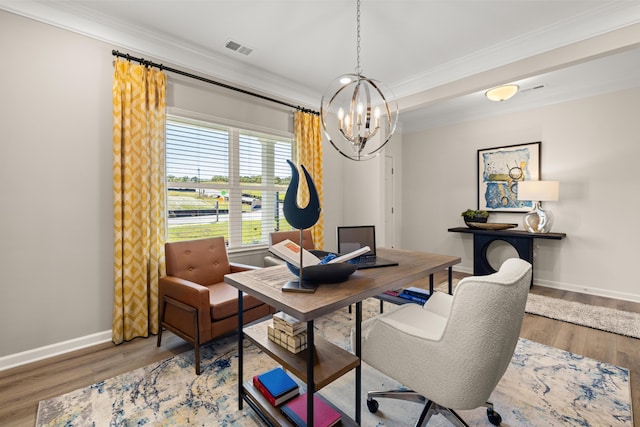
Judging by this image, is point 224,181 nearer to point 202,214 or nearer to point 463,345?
point 202,214

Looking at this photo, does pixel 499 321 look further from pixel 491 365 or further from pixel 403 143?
pixel 403 143

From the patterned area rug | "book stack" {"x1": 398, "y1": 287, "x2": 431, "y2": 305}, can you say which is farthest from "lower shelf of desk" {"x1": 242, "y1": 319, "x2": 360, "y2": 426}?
"book stack" {"x1": 398, "y1": 287, "x2": 431, "y2": 305}

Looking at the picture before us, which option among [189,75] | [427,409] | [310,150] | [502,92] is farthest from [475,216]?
[189,75]

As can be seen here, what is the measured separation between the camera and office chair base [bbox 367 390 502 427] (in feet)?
4.82

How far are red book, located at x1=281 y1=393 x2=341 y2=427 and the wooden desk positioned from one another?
4 cm

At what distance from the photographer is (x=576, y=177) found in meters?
3.89

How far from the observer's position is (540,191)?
3.79 meters

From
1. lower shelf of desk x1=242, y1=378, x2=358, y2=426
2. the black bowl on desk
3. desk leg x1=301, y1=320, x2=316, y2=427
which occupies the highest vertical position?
the black bowl on desk

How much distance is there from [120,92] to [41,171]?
0.89m

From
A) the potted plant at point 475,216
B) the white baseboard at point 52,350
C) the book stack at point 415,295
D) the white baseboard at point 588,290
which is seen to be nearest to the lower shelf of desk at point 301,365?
the book stack at point 415,295

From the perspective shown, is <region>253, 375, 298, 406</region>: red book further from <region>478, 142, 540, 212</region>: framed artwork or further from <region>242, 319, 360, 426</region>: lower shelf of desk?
<region>478, 142, 540, 212</region>: framed artwork

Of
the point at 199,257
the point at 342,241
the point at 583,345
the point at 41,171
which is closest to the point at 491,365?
the point at 342,241

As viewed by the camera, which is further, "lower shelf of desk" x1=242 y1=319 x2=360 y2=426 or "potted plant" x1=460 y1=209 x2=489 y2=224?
"potted plant" x1=460 y1=209 x2=489 y2=224

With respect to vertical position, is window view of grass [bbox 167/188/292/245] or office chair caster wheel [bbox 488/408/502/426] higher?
window view of grass [bbox 167/188/292/245]
